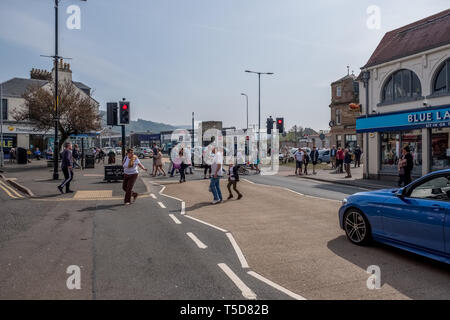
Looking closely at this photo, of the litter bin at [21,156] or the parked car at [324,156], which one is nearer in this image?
the litter bin at [21,156]

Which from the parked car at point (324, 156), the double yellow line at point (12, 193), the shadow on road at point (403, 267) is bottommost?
the shadow on road at point (403, 267)

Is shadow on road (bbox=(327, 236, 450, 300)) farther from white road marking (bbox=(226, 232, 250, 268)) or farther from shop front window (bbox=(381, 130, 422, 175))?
shop front window (bbox=(381, 130, 422, 175))

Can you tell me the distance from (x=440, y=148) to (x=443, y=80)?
3.23 m

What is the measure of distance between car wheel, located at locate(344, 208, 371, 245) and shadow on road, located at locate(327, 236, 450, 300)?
0.13 metres

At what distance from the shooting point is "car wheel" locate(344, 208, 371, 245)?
242 inches

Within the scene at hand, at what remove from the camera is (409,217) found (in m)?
5.34

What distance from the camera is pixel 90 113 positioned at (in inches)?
1176

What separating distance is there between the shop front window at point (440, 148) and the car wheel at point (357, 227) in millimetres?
13286

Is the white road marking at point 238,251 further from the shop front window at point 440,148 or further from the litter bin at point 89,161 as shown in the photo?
the litter bin at point 89,161

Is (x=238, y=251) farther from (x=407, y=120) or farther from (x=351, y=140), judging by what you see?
(x=351, y=140)

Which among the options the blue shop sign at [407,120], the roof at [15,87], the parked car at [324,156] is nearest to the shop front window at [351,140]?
the parked car at [324,156]

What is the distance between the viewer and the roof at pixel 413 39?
706 inches
